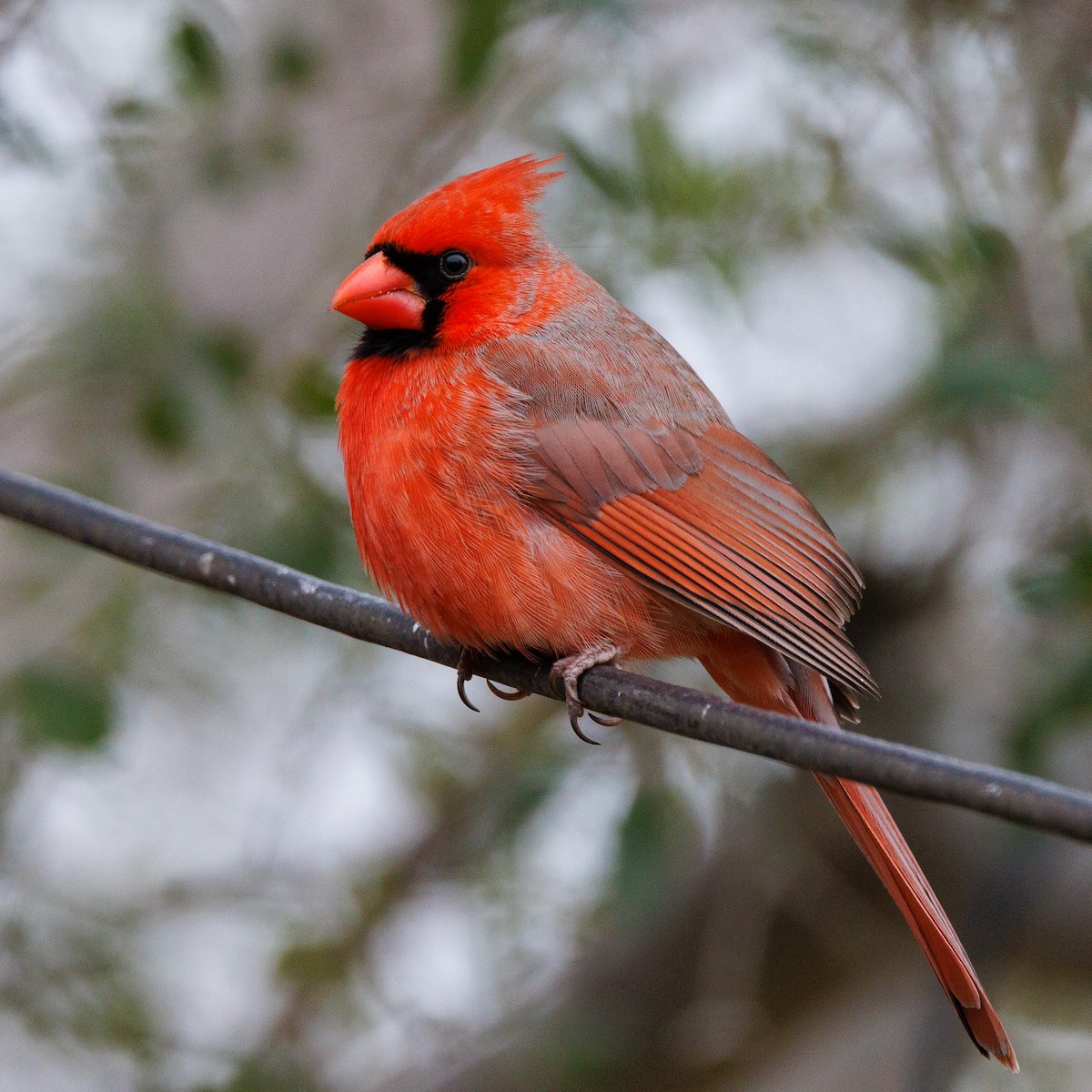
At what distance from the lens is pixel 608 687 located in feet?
7.13

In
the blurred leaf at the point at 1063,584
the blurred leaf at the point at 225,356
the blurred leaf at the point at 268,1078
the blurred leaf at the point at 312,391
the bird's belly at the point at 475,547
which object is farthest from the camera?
the blurred leaf at the point at 268,1078

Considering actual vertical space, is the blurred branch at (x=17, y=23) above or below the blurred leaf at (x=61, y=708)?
above

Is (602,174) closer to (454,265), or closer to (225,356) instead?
(454,265)

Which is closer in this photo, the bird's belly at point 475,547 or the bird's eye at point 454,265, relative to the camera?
the bird's belly at point 475,547

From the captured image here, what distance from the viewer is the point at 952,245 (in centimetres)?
393

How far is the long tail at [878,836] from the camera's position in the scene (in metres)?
2.46

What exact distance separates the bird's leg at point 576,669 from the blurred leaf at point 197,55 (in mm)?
1678

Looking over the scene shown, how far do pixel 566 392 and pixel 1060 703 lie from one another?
1206 millimetres

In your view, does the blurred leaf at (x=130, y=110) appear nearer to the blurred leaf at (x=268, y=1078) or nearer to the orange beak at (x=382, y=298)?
the orange beak at (x=382, y=298)

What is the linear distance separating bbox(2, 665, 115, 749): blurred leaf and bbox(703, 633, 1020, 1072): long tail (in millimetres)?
1208

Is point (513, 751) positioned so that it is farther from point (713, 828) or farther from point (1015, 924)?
point (1015, 924)

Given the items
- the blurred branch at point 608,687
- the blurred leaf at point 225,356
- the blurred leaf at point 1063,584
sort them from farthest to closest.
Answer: the blurred leaf at point 225,356
the blurred leaf at point 1063,584
the blurred branch at point 608,687

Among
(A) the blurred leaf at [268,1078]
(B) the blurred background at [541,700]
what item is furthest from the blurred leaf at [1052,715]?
(A) the blurred leaf at [268,1078]

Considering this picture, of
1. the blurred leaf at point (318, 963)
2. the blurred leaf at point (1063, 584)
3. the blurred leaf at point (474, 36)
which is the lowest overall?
the blurred leaf at point (318, 963)
